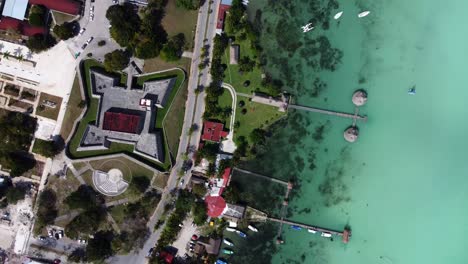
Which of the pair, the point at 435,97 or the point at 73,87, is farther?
the point at 435,97

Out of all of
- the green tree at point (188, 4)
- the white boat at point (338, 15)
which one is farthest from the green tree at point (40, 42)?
the white boat at point (338, 15)

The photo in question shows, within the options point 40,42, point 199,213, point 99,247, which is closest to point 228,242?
point 199,213

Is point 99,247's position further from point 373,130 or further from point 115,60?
point 373,130

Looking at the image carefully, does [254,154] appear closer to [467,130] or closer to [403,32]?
[403,32]

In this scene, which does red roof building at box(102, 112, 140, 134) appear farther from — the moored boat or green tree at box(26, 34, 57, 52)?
the moored boat

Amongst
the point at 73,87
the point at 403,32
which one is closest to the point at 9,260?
the point at 73,87

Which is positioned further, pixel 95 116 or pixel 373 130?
pixel 373 130
